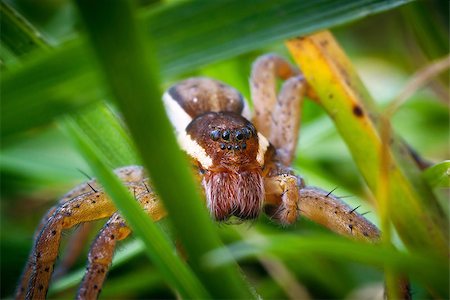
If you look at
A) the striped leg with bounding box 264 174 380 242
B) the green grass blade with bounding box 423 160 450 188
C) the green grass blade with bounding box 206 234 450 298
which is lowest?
the green grass blade with bounding box 206 234 450 298

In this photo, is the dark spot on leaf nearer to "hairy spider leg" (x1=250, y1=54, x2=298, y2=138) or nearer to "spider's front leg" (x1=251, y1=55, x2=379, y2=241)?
"spider's front leg" (x1=251, y1=55, x2=379, y2=241)

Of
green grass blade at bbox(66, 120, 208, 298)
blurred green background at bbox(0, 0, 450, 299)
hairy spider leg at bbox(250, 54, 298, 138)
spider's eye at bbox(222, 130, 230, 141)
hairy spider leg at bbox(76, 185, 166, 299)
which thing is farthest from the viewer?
hairy spider leg at bbox(250, 54, 298, 138)

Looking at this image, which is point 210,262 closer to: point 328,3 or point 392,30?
point 328,3

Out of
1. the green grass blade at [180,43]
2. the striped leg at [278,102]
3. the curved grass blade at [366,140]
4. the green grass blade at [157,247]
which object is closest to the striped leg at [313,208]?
the curved grass blade at [366,140]

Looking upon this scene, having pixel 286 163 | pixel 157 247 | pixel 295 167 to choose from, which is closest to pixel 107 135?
pixel 157 247

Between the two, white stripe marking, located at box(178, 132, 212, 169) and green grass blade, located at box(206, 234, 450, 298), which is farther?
white stripe marking, located at box(178, 132, 212, 169)

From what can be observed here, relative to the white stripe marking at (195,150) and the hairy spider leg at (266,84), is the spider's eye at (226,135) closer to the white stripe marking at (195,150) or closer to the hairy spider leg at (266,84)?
the white stripe marking at (195,150)

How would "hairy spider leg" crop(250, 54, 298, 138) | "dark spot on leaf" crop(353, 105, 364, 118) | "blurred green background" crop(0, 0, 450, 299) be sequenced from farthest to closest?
"hairy spider leg" crop(250, 54, 298, 138) < "blurred green background" crop(0, 0, 450, 299) < "dark spot on leaf" crop(353, 105, 364, 118)

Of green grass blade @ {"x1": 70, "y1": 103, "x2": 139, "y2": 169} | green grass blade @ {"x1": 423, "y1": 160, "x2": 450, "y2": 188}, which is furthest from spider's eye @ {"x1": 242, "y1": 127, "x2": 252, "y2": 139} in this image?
green grass blade @ {"x1": 423, "y1": 160, "x2": 450, "y2": 188}
